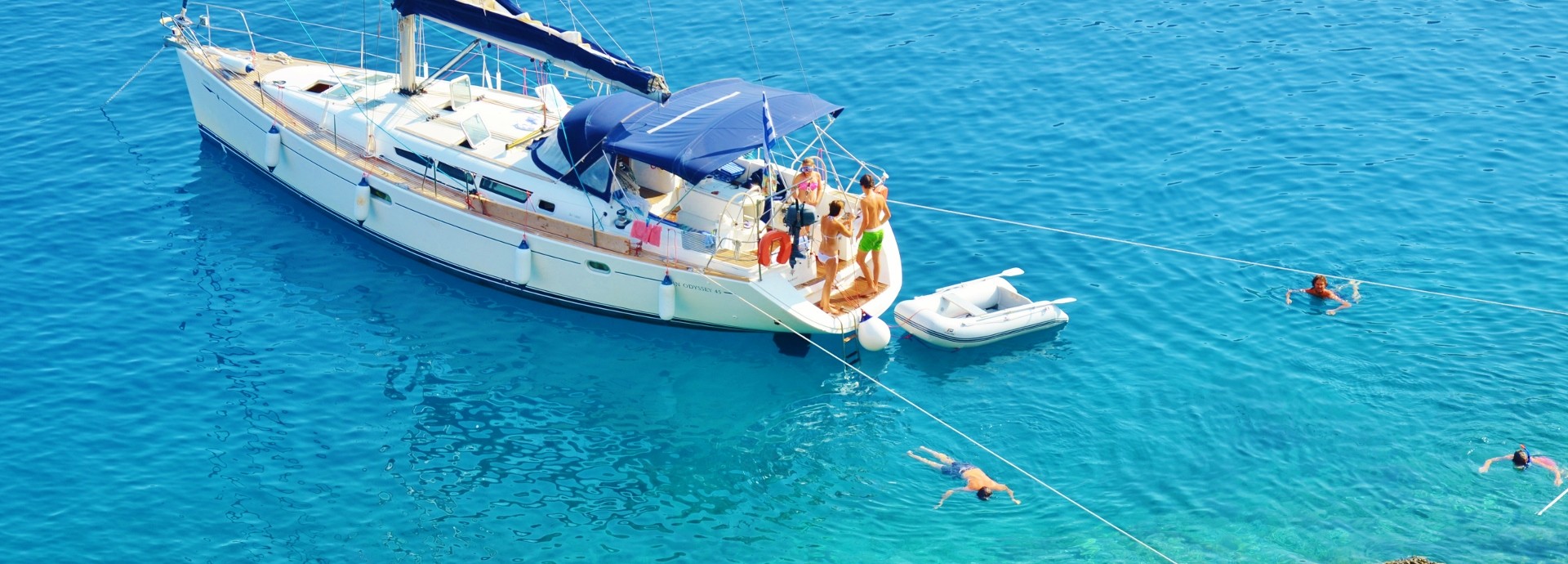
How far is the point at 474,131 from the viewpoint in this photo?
27547 millimetres

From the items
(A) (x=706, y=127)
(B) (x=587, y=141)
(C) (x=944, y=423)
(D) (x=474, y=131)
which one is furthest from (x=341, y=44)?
(C) (x=944, y=423)

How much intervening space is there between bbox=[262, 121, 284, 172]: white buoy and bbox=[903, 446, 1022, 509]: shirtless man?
49.5 feet

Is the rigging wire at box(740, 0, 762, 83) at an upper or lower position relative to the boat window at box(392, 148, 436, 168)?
upper

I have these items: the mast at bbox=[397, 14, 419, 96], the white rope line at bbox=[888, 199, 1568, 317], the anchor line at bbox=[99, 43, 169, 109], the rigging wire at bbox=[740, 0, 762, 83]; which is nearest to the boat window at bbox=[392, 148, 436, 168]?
the mast at bbox=[397, 14, 419, 96]

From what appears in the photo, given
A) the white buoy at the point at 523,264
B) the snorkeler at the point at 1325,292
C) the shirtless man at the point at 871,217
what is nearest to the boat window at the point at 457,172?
the white buoy at the point at 523,264

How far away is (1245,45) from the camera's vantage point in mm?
36219

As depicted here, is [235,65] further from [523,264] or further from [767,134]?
[767,134]

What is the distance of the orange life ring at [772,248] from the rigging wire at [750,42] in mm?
10996

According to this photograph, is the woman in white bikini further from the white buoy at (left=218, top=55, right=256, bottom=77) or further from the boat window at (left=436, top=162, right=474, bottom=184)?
the white buoy at (left=218, top=55, right=256, bottom=77)

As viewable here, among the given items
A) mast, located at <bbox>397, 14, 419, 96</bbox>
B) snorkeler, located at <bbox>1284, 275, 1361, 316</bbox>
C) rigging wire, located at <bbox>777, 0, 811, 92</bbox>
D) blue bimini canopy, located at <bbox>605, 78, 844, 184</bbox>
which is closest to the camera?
blue bimini canopy, located at <bbox>605, 78, 844, 184</bbox>

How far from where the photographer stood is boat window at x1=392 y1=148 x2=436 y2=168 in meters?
27.3

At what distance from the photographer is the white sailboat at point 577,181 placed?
24.7 m

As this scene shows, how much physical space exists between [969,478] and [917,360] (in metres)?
3.58

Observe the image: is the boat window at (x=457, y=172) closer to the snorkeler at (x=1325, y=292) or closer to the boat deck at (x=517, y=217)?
the boat deck at (x=517, y=217)
